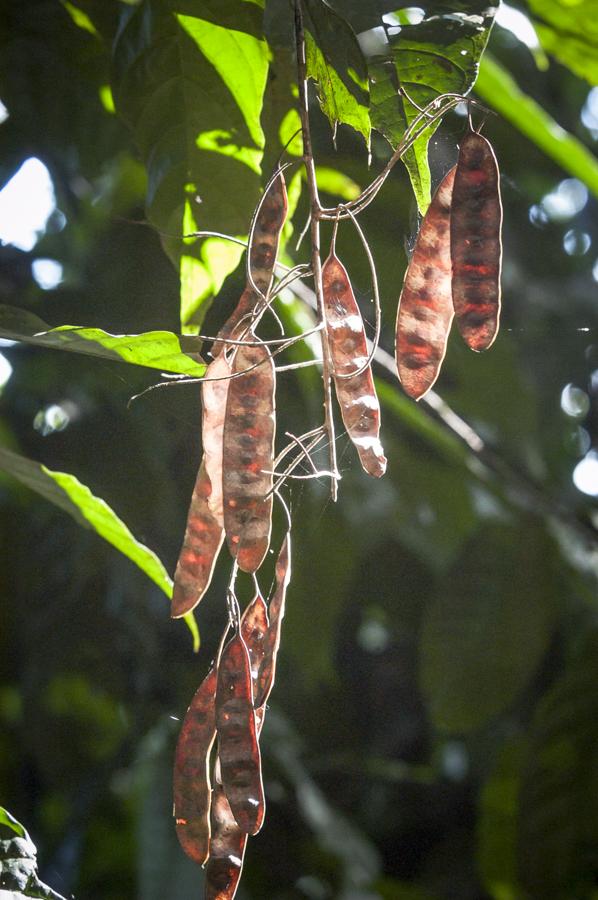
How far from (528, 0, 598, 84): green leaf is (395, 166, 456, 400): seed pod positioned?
1.17 feet

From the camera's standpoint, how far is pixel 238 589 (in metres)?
0.53

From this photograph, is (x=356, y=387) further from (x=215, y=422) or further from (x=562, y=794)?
(x=562, y=794)

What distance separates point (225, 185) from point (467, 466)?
2.27 feet

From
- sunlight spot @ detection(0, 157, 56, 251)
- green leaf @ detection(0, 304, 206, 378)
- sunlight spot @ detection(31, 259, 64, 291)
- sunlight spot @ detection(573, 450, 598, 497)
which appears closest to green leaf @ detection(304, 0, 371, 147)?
green leaf @ detection(0, 304, 206, 378)

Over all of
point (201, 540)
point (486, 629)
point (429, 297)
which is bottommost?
point (486, 629)

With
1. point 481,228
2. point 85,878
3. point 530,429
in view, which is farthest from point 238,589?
point 530,429

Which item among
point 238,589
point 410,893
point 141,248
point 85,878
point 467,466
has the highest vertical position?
point 141,248

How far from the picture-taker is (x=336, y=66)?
47 cm

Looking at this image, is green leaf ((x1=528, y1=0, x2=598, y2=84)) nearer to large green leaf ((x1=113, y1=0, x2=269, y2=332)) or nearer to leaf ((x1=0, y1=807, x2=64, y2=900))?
large green leaf ((x1=113, y1=0, x2=269, y2=332))

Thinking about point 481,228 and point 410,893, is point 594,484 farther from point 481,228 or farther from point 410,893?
point 481,228

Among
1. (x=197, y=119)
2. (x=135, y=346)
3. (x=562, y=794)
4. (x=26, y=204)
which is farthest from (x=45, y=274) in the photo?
(x=562, y=794)

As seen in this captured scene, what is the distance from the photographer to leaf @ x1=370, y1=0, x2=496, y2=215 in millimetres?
480

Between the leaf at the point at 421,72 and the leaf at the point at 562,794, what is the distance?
85 centimetres

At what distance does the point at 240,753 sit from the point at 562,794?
868 mm
